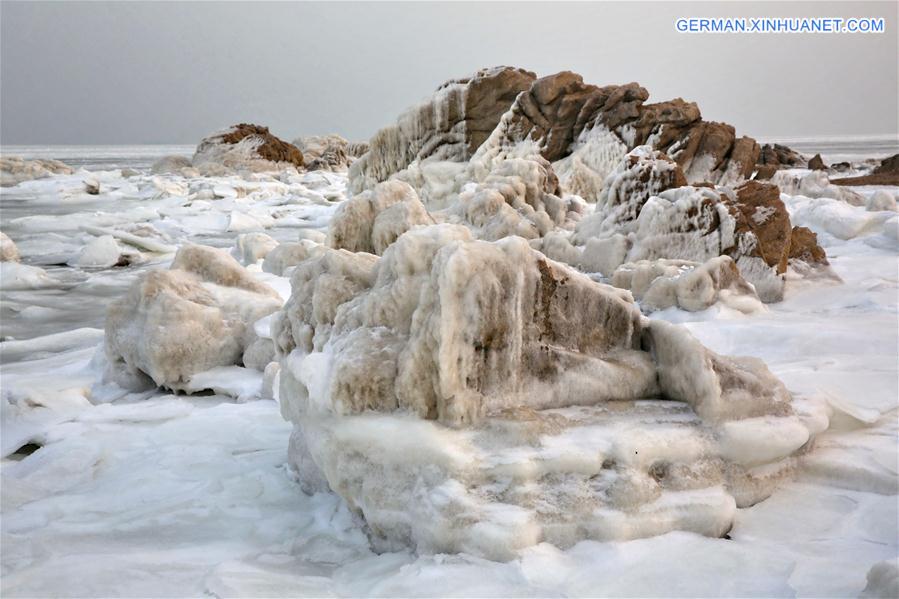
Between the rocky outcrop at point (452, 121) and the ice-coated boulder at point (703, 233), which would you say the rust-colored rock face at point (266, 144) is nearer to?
the rocky outcrop at point (452, 121)

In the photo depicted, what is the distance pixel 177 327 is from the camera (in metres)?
4.28

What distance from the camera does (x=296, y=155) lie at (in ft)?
114

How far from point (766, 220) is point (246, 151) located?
3050cm

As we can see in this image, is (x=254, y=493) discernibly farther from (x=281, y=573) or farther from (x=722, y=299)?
(x=722, y=299)

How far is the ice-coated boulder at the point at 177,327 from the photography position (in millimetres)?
4242

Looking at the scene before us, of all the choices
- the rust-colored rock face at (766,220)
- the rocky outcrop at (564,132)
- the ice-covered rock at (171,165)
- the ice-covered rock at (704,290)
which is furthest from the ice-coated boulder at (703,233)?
the ice-covered rock at (171,165)

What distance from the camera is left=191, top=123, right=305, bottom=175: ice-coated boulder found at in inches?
1291

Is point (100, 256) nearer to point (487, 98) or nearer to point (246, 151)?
point (487, 98)

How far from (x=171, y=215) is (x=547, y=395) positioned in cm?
1502

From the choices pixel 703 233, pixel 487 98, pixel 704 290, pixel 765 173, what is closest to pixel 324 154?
pixel 487 98

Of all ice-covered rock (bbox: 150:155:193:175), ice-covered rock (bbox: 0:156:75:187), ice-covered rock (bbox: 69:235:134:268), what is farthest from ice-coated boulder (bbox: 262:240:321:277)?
ice-covered rock (bbox: 150:155:193:175)

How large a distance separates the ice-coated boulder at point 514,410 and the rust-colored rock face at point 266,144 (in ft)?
107

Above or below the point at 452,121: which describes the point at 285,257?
below

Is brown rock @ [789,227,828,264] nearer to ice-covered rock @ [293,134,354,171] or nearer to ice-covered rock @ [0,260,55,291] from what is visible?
ice-covered rock @ [0,260,55,291]
